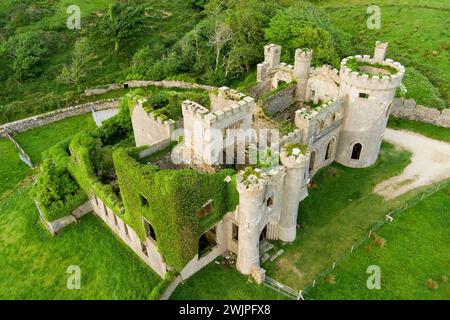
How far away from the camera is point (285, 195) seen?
3325 centimetres

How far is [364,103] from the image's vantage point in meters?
40.0

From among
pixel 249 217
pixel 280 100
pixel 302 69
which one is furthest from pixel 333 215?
pixel 302 69

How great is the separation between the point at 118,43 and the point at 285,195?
52.0 m

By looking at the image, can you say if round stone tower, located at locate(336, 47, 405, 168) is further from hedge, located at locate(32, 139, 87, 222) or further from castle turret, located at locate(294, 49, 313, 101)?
hedge, located at locate(32, 139, 87, 222)

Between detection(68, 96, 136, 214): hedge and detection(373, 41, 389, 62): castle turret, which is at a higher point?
detection(373, 41, 389, 62): castle turret

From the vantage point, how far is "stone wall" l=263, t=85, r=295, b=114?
146 ft

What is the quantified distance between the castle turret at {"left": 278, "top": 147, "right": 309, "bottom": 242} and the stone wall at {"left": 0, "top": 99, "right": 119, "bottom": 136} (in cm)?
3600

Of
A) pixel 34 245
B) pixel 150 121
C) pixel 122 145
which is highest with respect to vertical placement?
pixel 150 121

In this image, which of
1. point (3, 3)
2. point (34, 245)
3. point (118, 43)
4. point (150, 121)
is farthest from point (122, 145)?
point (3, 3)

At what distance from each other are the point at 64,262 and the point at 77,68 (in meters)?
36.3

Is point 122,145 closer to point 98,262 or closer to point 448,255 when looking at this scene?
point 98,262

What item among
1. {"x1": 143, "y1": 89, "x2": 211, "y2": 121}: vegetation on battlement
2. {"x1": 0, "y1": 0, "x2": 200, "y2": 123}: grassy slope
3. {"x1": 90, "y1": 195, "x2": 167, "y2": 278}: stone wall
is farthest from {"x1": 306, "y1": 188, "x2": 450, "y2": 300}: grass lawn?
{"x1": 0, "y1": 0, "x2": 200, "y2": 123}: grassy slope
